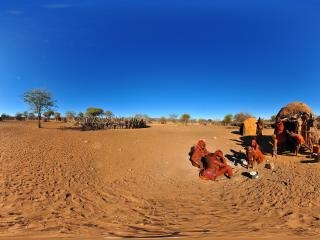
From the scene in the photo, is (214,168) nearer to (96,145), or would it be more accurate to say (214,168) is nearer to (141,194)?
(141,194)

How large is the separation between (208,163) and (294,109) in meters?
6.16

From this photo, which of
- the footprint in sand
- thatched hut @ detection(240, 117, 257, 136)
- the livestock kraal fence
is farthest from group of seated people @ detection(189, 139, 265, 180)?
the livestock kraal fence

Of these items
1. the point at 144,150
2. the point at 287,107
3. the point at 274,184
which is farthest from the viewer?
the point at 287,107

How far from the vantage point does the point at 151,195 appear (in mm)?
11094

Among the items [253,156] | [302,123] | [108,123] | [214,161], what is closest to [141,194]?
[214,161]

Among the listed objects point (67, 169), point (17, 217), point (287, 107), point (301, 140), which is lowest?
point (17, 217)

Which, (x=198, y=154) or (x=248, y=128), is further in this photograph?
(x=248, y=128)

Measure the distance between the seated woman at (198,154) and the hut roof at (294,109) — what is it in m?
4.82

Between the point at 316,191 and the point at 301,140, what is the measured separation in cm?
436

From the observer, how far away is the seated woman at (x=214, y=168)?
13.1 metres

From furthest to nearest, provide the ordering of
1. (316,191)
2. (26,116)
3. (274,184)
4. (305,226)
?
(26,116)
(274,184)
(316,191)
(305,226)

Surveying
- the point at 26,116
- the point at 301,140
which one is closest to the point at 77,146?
the point at 301,140

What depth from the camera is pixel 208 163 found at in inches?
544

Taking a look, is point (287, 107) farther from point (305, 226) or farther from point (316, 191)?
point (305, 226)
